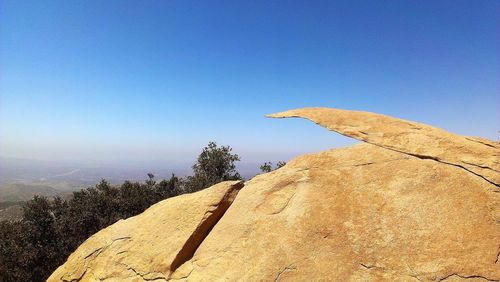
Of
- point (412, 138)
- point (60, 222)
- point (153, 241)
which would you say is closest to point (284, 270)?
point (153, 241)

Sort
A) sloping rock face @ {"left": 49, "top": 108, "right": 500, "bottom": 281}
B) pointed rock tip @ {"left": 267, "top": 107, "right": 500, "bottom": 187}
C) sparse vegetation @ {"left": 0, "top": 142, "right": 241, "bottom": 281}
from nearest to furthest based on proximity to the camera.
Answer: sloping rock face @ {"left": 49, "top": 108, "right": 500, "bottom": 281}, pointed rock tip @ {"left": 267, "top": 107, "right": 500, "bottom": 187}, sparse vegetation @ {"left": 0, "top": 142, "right": 241, "bottom": 281}

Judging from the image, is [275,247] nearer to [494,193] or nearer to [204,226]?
[204,226]

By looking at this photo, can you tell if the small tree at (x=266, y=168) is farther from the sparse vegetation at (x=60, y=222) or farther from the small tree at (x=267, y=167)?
the sparse vegetation at (x=60, y=222)

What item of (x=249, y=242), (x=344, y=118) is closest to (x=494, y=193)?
(x=344, y=118)

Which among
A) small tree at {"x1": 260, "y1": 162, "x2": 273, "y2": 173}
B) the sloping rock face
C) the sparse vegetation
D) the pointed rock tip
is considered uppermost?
the pointed rock tip

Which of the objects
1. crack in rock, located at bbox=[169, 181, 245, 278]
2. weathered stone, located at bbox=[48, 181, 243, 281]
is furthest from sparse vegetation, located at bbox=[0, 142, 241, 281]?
crack in rock, located at bbox=[169, 181, 245, 278]

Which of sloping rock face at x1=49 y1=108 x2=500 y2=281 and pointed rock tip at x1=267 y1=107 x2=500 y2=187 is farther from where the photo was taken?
pointed rock tip at x1=267 y1=107 x2=500 y2=187

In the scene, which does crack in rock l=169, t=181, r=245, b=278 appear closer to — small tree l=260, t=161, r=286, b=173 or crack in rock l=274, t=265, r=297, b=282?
crack in rock l=274, t=265, r=297, b=282

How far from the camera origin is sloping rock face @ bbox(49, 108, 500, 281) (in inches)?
332

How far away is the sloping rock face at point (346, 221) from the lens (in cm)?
843

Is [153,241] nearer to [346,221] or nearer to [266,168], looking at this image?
[346,221]

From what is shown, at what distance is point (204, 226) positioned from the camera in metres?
11.9

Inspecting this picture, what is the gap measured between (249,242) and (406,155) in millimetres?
5462

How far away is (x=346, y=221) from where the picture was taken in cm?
958
